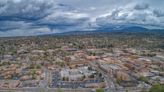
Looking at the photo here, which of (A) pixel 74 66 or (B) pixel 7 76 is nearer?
(B) pixel 7 76

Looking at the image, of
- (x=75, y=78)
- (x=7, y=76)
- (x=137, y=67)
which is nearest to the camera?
(x=75, y=78)

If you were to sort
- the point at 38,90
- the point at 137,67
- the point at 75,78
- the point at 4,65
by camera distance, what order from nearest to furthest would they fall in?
the point at 38,90 < the point at 75,78 < the point at 137,67 < the point at 4,65

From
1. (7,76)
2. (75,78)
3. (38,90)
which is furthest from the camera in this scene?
(7,76)

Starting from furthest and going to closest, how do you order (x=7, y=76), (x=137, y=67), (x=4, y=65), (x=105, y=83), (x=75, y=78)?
(x=4, y=65)
(x=137, y=67)
(x=7, y=76)
(x=75, y=78)
(x=105, y=83)

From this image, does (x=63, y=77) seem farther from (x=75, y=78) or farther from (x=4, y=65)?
(x=4, y=65)

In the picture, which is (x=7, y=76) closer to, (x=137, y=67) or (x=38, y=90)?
(x=38, y=90)

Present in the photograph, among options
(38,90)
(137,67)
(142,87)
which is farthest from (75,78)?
(137,67)

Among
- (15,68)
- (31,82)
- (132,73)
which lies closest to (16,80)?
(31,82)

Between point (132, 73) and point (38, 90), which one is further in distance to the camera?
point (132, 73)
